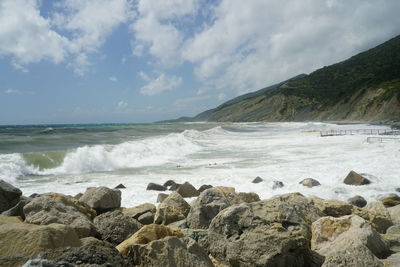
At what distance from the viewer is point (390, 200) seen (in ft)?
35.0

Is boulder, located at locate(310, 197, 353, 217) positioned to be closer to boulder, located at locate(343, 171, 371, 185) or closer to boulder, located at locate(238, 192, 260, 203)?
boulder, located at locate(238, 192, 260, 203)

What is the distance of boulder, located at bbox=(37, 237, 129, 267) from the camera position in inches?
131

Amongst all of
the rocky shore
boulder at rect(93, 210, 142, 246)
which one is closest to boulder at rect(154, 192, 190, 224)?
the rocky shore

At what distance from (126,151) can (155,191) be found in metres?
14.5

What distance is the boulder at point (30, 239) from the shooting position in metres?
3.83

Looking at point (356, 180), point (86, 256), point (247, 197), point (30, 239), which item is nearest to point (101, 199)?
→ point (247, 197)

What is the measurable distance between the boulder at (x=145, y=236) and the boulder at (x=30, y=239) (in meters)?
0.64

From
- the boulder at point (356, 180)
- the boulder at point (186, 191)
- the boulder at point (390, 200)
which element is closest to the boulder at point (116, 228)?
the boulder at point (186, 191)

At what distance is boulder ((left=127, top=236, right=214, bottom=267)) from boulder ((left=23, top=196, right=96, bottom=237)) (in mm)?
1529

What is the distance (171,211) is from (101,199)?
262cm

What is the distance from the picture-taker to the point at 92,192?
31.1ft

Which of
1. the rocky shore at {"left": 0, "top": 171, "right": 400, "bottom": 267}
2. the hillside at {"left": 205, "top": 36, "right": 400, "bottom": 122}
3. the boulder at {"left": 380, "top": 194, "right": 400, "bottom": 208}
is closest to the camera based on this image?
the rocky shore at {"left": 0, "top": 171, "right": 400, "bottom": 267}

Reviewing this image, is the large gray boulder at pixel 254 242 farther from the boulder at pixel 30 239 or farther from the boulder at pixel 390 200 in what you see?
the boulder at pixel 390 200

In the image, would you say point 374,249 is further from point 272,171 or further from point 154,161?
point 154,161
